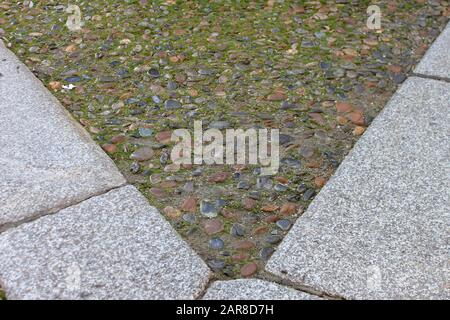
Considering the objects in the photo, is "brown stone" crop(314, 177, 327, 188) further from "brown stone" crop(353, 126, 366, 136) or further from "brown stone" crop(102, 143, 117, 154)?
"brown stone" crop(102, 143, 117, 154)

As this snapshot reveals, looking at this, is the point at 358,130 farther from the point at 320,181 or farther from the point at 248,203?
the point at 248,203

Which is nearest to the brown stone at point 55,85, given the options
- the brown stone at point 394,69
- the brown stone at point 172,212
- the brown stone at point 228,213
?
the brown stone at point 172,212

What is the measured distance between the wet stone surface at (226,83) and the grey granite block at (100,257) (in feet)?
0.33

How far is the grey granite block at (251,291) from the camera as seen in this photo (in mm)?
1702

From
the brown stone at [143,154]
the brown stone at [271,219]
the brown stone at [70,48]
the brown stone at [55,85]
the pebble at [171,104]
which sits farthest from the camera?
the brown stone at [70,48]

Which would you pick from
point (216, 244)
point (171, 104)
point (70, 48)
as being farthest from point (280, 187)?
point (70, 48)

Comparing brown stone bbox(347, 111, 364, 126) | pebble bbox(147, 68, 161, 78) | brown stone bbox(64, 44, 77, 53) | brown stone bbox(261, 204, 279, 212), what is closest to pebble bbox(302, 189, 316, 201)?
brown stone bbox(261, 204, 279, 212)

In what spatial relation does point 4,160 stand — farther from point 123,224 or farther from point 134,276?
point 134,276

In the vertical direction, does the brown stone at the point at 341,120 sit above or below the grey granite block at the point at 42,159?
below

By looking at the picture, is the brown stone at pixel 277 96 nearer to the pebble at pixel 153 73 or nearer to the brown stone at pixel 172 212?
the pebble at pixel 153 73

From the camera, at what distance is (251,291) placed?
1726mm

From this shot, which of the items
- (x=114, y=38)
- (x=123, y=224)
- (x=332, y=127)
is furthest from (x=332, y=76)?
(x=123, y=224)

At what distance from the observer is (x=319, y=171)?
7.41ft

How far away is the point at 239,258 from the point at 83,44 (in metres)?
1.78
